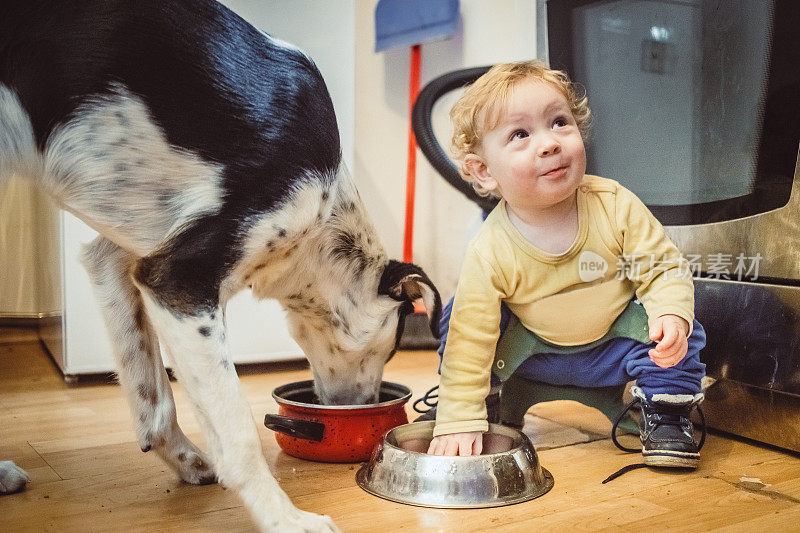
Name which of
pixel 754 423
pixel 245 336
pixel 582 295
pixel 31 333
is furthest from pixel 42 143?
pixel 31 333

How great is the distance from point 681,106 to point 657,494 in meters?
0.83

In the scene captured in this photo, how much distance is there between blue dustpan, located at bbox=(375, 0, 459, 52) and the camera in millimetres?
2439

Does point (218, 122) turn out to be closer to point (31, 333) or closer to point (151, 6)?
point (151, 6)

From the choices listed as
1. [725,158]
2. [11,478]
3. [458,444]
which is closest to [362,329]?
[458,444]

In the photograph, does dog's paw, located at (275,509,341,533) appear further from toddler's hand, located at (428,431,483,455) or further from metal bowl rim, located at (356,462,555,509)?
toddler's hand, located at (428,431,483,455)

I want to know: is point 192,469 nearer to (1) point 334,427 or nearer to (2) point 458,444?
(1) point 334,427

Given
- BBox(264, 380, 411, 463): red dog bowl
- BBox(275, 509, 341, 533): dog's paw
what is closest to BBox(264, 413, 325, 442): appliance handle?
BBox(264, 380, 411, 463): red dog bowl

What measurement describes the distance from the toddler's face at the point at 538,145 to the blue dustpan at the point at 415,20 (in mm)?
1218

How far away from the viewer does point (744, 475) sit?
4.26 ft

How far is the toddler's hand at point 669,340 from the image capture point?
1.24 metres

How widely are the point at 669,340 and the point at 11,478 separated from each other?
3.60 ft

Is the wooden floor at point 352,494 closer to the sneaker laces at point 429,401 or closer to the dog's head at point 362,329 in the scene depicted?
the dog's head at point 362,329

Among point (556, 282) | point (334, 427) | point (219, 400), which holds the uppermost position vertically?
point (556, 282)

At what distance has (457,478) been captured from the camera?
1.14 m
